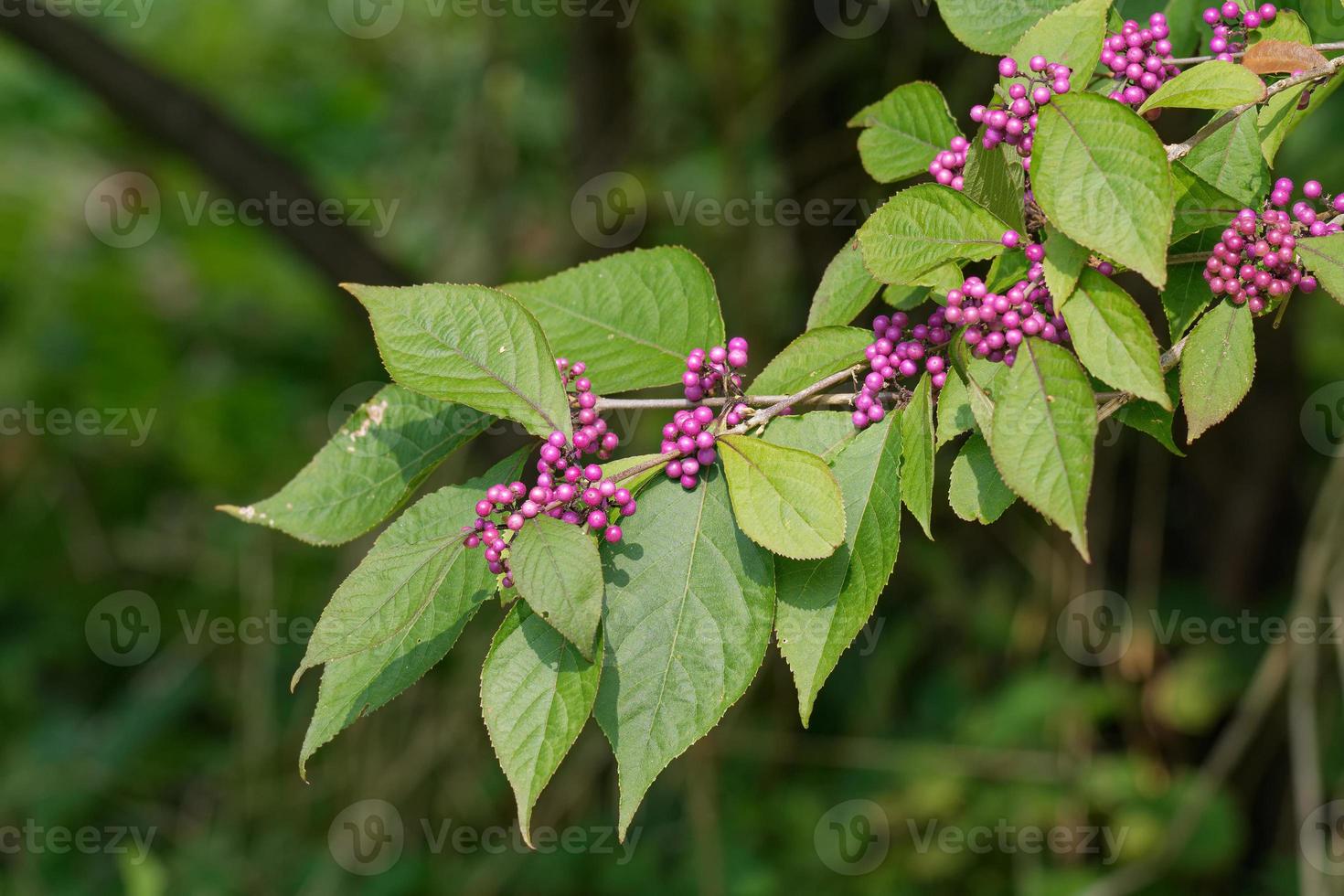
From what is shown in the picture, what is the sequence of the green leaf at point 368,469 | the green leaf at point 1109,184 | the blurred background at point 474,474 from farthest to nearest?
the blurred background at point 474,474
the green leaf at point 368,469
the green leaf at point 1109,184

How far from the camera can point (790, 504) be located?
0.75 metres

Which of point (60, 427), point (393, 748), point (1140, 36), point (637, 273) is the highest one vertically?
point (1140, 36)

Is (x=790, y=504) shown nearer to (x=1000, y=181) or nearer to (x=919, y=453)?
(x=919, y=453)

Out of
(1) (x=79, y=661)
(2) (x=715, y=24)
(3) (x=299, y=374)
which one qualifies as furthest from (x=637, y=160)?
(1) (x=79, y=661)

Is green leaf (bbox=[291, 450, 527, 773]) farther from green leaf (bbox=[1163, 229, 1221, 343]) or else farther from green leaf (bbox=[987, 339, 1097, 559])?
green leaf (bbox=[1163, 229, 1221, 343])

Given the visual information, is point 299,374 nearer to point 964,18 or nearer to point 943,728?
point 943,728

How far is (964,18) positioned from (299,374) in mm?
3415

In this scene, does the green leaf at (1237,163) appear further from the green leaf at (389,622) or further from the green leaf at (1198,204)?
the green leaf at (389,622)

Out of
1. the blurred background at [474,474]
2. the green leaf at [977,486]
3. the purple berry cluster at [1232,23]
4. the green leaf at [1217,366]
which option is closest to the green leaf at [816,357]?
the green leaf at [977,486]

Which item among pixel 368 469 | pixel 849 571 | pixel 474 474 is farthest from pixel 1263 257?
pixel 474 474

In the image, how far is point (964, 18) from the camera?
956 millimetres

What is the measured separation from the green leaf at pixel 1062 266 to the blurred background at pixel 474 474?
1557 mm

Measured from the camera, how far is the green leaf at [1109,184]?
0.67 meters

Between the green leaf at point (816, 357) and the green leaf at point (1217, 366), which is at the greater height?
the green leaf at point (816, 357)
